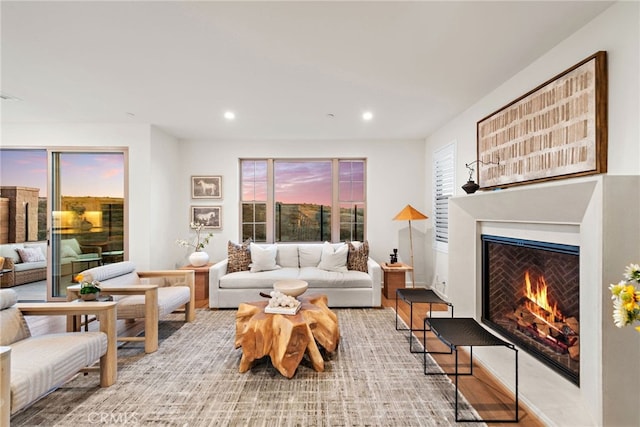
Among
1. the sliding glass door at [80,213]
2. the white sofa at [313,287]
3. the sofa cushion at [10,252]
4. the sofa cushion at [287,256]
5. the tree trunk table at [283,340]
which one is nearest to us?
the tree trunk table at [283,340]

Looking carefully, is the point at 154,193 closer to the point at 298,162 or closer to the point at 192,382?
the point at 298,162

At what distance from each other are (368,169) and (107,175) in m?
4.18

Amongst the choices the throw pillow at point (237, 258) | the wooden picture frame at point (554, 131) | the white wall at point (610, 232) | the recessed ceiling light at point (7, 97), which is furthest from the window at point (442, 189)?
the recessed ceiling light at point (7, 97)

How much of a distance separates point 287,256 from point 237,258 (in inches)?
30.2

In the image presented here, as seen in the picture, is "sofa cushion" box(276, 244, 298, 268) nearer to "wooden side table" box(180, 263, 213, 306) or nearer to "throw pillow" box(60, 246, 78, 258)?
"wooden side table" box(180, 263, 213, 306)

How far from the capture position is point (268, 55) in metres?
2.43

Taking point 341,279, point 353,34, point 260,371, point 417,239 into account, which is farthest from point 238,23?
point 417,239

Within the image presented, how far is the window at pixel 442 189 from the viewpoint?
430 cm

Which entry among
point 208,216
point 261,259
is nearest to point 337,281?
point 261,259

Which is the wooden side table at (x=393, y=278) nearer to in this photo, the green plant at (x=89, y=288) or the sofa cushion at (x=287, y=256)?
the sofa cushion at (x=287, y=256)

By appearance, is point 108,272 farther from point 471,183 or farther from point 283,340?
point 471,183

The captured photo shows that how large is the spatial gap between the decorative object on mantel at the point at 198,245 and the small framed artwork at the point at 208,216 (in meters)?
0.10

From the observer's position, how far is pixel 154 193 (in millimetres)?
4430

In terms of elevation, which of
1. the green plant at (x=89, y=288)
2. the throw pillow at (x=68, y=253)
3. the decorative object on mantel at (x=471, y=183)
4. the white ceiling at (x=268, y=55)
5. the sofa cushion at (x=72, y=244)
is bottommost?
the green plant at (x=89, y=288)
